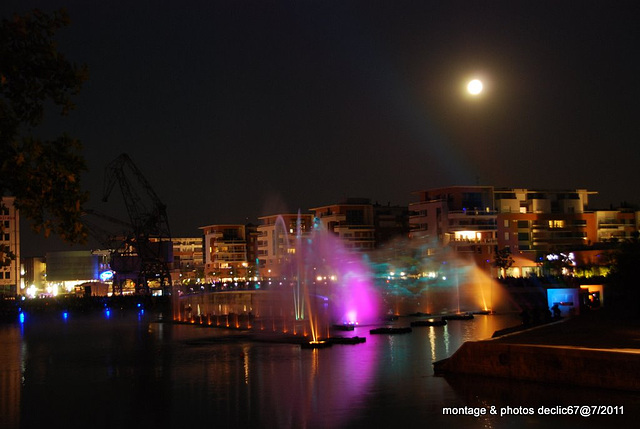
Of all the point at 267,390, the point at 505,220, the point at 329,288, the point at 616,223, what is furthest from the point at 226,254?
the point at 267,390

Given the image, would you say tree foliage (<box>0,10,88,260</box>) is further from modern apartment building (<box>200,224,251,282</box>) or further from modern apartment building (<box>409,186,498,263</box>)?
modern apartment building (<box>200,224,251,282</box>)

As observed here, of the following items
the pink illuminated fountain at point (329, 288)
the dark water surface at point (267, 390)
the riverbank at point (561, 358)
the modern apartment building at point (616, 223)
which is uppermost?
the modern apartment building at point (616, 223)

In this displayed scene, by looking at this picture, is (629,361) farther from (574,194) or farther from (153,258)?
(153,258)

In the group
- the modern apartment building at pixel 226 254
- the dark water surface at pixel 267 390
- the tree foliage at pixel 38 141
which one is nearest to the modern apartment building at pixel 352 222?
the modern apartment building at pixel 226 254

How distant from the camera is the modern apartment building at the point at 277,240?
138250 mm

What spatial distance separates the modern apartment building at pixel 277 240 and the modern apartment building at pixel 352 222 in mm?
11955

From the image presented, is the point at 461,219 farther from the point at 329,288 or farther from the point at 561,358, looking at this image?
the point at 561,358

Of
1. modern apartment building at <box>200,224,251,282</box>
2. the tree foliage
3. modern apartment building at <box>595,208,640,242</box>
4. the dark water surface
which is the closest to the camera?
the tree foliage

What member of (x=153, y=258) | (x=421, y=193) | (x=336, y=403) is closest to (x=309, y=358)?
(x=336, y=403)

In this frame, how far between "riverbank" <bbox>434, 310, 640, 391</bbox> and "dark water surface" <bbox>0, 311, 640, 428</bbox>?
1.09 ft

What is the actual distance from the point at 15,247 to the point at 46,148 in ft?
367

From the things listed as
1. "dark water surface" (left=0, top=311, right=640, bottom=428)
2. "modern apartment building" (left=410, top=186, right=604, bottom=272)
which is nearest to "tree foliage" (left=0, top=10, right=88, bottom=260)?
"dark water surface" (left=0, top=311, right=640, bottom=428)

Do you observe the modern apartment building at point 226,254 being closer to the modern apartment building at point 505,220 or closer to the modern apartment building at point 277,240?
the modern apartment building at point 277,240

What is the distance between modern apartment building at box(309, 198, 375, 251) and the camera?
122 metres
